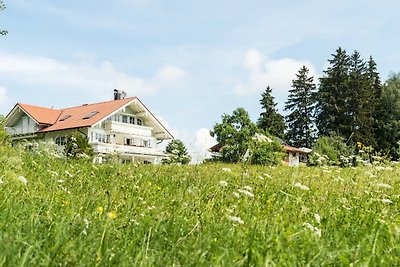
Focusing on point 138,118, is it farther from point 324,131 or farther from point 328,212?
point 328,212

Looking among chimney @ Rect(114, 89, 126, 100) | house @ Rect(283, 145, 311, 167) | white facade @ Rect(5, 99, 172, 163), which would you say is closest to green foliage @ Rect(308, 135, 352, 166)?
house @ Rect(283, 145, 311, 167)

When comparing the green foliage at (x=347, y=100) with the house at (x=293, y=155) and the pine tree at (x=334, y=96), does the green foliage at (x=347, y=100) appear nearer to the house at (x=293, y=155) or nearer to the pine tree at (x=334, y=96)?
the pine tree at (x=334, y=96)

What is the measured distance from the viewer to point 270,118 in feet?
228

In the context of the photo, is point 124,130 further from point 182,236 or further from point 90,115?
point 182,236

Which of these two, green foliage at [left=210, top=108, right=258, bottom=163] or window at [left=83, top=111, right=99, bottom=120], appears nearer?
green foliage at [left=210, top=108, right=258, bottom=163]

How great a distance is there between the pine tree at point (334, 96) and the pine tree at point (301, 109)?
2755 mm

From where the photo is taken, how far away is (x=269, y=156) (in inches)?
1355

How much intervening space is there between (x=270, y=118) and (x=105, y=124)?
1027 inches

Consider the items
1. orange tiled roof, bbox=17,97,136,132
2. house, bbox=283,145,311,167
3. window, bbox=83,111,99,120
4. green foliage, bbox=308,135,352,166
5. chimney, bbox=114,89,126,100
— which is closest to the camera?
green foliage, bbox=308,135,352,166

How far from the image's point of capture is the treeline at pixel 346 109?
6184cm

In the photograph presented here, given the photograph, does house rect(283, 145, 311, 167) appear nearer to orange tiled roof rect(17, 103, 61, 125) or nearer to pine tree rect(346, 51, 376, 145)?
pine tree rect(346, 51, 376, 145)

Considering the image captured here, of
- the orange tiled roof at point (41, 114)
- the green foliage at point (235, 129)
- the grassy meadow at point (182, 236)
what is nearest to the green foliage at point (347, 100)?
the green foliage at point (235, 129)

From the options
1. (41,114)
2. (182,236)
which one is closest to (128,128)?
(41,114)

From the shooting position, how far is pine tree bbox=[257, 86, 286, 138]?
68.8m
